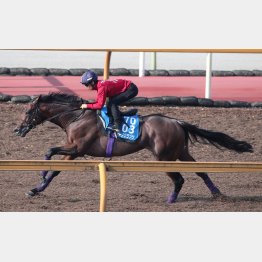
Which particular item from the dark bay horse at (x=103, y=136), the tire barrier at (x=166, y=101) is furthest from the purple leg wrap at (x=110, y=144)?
the tire barrier at (x=166, y=101)

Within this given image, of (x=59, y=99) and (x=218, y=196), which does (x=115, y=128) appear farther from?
(x=218, y=196)

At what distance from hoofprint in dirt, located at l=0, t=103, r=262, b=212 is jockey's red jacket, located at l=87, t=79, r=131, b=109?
97cm

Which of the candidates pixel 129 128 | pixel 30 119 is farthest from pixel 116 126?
pixel 30 119

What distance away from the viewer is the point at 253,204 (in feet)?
38.9

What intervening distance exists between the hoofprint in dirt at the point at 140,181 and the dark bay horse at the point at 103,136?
0.28m

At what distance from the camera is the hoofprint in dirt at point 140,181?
11664mm

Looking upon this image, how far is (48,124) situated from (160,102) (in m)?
1.69

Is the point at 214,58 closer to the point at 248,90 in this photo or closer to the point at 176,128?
the point at 248,90

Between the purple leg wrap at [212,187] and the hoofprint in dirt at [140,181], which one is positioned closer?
the hoofprint in dirt at [140,181]

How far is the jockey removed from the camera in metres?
12.2

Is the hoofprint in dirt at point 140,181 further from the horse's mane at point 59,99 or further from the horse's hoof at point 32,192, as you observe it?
the horse's mane at point 59,99

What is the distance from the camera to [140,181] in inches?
516

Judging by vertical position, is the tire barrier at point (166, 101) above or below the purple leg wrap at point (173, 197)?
above

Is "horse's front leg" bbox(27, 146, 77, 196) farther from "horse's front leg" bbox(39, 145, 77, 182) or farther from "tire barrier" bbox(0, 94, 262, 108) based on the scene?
"tire barrier" bbox(0, 94, 262, 108)
